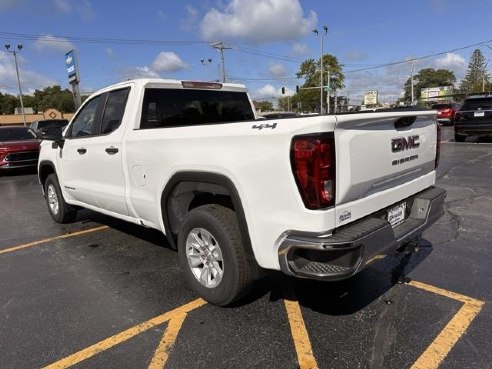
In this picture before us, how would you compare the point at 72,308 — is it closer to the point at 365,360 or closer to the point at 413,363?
the point at 365,360

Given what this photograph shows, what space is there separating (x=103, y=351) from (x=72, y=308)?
87cm

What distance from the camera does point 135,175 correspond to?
171 inches

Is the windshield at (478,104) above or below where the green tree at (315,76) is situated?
below

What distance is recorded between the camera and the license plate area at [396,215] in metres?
3.49

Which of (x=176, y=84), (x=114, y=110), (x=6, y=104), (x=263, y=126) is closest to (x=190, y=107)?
(x=176, y=84)

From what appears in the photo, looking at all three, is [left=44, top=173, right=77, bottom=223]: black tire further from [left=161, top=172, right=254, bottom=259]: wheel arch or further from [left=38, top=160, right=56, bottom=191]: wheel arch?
[left=161, top=172, right=254, bottom=259]: wheel arch

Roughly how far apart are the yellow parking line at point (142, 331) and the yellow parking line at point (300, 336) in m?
0.77

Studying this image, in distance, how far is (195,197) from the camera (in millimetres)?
3973

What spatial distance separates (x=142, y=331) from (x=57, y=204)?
4.05 meters

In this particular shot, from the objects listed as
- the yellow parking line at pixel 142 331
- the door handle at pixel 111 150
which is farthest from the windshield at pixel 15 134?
the yellow parking line at pixel 142 331

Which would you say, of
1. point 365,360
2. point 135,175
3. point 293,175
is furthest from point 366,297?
point 135,175

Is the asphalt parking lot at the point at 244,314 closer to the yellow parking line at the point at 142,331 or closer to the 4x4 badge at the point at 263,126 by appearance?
the yellow parking line at the point at 142,331

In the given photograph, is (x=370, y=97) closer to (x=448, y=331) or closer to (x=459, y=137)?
(x=459, y=137)

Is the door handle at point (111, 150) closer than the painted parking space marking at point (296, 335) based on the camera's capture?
No
